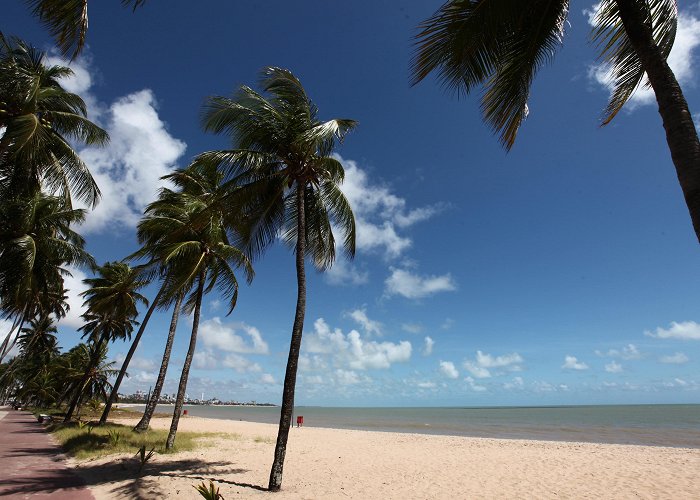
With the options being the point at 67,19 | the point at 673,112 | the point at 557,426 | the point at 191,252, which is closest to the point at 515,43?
the point at 673,112

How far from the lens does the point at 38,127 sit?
8930 millimetres

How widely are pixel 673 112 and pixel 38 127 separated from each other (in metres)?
11.4

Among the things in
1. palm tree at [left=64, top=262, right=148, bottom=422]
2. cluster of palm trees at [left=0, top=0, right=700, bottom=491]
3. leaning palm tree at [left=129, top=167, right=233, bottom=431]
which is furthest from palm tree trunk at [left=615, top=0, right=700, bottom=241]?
palm tree at [left=64, top=262, right=148, bottom=422]

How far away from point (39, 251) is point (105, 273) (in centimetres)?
1188

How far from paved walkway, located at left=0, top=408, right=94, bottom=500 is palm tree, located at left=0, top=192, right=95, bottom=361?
523cm

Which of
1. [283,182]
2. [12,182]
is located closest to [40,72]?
[12,182]

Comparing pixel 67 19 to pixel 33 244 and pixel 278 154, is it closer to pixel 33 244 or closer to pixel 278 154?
pixel 278 154

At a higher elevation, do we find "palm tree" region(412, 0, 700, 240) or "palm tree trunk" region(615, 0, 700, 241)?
"palm tree" region(412, 0, 700, 240)

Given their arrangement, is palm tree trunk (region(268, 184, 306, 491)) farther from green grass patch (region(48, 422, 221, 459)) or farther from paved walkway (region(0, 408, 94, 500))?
green grass patch (region(48, 422, 221, 459))

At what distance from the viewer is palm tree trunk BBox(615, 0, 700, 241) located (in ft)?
10.5

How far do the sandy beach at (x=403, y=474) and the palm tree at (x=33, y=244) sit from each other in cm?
778

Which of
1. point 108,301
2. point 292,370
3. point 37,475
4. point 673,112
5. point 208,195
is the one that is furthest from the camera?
point 108,301

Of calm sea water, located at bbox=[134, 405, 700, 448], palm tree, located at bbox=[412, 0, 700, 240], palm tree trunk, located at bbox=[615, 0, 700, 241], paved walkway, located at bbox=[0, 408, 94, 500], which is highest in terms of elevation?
palm tree, located at bbox=[412, 0, 700, 240]

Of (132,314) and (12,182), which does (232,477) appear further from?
(132,314)
